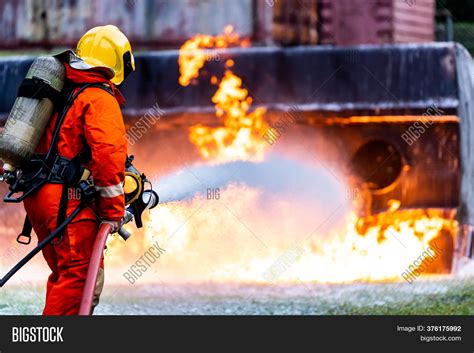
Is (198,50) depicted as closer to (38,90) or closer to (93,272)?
(38,90)

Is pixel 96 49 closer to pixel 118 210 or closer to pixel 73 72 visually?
pixel 73 72

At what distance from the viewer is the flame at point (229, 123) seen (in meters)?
9.52

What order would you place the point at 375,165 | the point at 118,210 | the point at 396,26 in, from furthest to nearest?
1. the point at 396,26
2. the point at 375,165
3. the point at 118,210

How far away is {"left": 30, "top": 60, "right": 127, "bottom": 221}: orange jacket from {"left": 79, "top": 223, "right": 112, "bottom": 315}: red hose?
11cm

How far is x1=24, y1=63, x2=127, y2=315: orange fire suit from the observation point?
5.40 m

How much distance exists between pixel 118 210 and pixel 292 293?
11.3 feet

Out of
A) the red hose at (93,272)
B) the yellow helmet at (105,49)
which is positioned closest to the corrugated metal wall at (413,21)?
the yellow helmet at (105,49)

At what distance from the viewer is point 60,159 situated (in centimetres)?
558

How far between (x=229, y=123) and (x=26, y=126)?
421cm

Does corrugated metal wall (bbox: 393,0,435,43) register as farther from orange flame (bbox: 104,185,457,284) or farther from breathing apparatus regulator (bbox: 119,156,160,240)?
breathing apparatus regulator (bbox: 119,156,160,240)

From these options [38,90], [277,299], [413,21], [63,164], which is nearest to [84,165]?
[63,164]

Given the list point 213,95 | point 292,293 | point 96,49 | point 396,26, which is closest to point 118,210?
point 96,49

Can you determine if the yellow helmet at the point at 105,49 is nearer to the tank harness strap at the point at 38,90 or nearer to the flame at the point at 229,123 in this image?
the tank harness strap at the point at 38,90

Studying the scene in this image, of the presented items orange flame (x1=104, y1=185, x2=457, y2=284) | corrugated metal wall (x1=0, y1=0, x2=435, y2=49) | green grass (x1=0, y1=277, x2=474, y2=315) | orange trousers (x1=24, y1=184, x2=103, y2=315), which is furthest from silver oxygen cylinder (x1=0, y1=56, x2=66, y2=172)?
corrugated metal wall (x1=0, y1=0, x2=435, y2=49)
